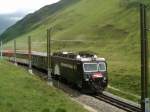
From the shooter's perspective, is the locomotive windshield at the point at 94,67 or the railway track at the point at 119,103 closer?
the railway track at the point at 119,103

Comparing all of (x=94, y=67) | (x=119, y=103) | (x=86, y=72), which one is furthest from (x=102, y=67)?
(x=119, y=103)

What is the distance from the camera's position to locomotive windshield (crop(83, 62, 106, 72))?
50375 mm

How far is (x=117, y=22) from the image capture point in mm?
171750

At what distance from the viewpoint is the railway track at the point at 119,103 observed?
38.8 meters

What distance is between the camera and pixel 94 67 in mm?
50844

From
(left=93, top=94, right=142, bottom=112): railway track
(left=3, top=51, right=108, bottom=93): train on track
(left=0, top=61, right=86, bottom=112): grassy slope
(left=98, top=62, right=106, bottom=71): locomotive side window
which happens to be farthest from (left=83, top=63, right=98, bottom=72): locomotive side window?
(left=0, top=61, right=86, bottom=112): grassy slope

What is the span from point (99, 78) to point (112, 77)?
1816 cm

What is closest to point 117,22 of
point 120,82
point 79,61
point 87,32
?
point 87,32

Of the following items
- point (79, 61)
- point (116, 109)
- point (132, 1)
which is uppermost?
point (132, 1)

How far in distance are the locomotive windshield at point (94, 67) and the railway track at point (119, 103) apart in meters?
3.44

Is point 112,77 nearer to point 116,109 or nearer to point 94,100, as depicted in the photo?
point 94,100

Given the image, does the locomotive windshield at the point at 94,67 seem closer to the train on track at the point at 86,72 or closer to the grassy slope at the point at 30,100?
the train on track at the point at 86,72

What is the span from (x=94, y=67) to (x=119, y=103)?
9.26 metres

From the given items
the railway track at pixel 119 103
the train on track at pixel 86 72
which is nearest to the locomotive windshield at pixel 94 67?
the train on track at pixel 86 72
